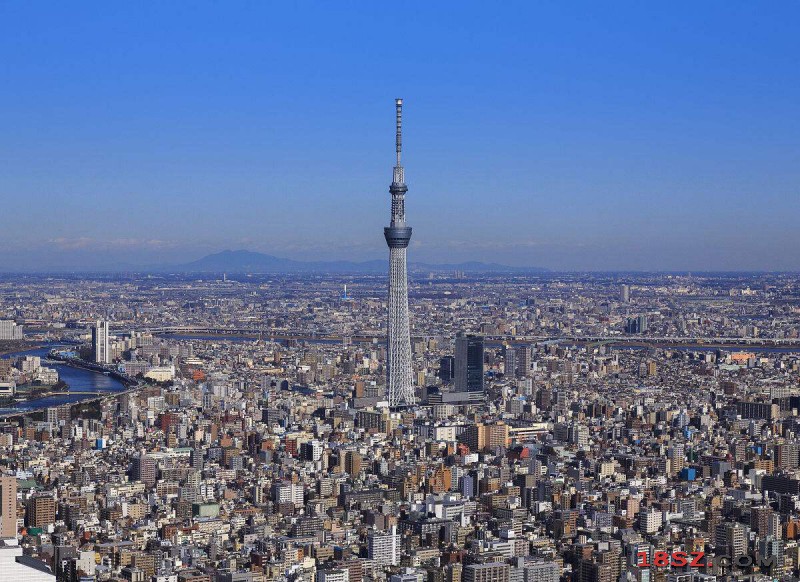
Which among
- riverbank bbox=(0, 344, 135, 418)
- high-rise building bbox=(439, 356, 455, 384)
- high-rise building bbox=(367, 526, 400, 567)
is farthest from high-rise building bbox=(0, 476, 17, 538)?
high-rise building bbox=(439, 356, 455, 384)

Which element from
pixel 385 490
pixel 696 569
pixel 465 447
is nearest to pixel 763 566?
pixel 696 569

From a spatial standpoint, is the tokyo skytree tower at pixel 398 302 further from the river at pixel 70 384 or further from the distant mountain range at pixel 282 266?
the distant mountain range at pixel 282 266

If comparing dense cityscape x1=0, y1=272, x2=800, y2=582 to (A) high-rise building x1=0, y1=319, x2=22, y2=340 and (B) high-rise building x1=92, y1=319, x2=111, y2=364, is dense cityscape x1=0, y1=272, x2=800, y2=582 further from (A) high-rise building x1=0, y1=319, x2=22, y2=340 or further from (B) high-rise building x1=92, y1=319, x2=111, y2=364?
(A) high-rise building x1=0, y1=319, x2=22, y2=340

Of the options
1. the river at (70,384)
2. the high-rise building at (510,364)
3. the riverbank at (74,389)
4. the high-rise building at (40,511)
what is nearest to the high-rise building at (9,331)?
the river at (70,384)

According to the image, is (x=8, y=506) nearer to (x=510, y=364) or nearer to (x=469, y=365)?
(x=469, y=365)

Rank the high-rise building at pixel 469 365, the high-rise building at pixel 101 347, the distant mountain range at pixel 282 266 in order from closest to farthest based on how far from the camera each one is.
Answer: the high-rise building at pixel 469 365, the high-rise building at pixel 101 347, the distant mountain range at pixel 282 266
